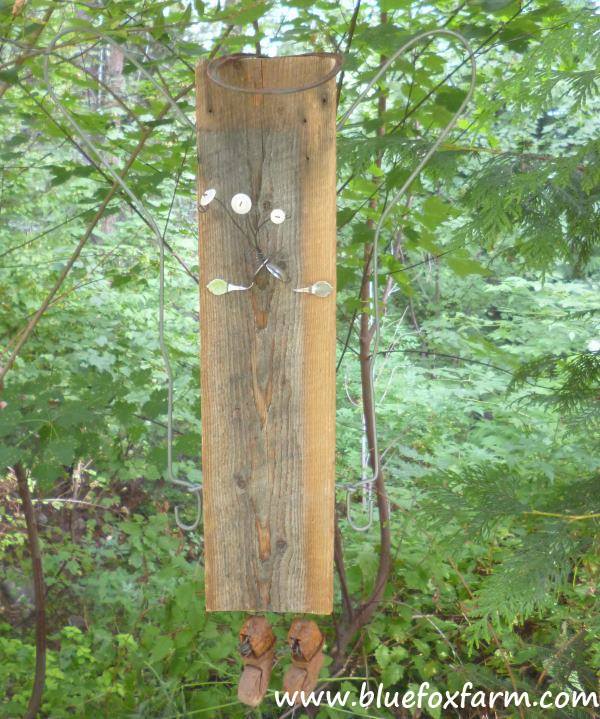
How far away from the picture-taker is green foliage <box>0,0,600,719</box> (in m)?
1.43

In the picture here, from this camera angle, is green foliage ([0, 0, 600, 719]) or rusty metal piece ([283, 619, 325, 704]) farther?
green foliage ([0, 0, 600, 719])

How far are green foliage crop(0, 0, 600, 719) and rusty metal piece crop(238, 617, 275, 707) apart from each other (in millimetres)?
411

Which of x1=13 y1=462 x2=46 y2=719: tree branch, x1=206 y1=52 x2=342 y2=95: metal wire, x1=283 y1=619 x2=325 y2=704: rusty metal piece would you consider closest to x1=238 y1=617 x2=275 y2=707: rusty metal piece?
x1=283 y1=619 x2=325 y2=704: rusty metal piece

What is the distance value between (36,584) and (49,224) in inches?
137

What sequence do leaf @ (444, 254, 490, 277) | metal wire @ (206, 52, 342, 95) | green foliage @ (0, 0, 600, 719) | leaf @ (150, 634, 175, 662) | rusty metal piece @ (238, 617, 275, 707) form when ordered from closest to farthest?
metal wire @ (206, 52, 342, 95) < rusty metal piece @ (238, 617, 275, 707) < green foliage @ (0, 0, 600, 719) < leaf @ (444, 254, 490, 277) < leaf @ (150, 634, 175, 662)

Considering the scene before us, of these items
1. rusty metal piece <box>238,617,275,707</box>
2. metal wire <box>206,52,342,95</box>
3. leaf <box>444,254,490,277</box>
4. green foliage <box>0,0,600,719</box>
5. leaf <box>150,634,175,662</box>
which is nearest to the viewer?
metal wire <box>206,52,342,95</box>

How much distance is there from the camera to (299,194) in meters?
1.01

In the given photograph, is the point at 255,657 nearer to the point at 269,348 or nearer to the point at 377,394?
the point at 269,348

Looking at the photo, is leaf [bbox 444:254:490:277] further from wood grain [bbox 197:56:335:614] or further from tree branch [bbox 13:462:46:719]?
tree branch [bbox 13:462:46:719]

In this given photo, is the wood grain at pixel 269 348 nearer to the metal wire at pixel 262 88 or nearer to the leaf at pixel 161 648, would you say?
the metal wire at pixel 262 88

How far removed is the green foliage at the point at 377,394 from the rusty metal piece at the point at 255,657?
1.35 feet

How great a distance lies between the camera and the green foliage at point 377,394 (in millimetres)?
1431

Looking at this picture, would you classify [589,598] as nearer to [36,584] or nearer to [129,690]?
[129,690]

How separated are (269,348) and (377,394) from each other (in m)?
2.71
